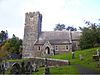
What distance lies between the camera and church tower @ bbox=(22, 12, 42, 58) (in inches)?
3184

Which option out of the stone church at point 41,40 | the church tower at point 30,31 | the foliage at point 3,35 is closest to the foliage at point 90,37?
the stone church at point 41,40

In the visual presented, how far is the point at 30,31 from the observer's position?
82625 millimetres

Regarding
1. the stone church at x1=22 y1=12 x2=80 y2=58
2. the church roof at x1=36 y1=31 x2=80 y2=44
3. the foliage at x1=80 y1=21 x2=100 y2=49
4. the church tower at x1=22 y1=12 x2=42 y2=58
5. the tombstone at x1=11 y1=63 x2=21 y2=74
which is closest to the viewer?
the tombstone at x1=11 y1=63 x2=21 y2=74

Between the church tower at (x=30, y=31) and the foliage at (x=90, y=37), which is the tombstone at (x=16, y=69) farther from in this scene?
the church tower at (x=30, y=31)

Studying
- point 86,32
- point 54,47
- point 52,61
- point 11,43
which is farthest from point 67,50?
point 52,61

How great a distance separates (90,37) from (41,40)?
1821 centimetres

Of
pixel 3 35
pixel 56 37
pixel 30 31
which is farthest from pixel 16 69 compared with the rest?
pixel 3 35

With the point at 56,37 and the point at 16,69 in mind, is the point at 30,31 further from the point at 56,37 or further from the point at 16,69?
the point at 16,69

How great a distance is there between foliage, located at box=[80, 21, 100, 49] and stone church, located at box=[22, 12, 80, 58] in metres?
7.65

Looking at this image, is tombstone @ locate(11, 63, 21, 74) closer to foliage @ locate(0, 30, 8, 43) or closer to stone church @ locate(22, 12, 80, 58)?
stone church @ locate(22, 12, 80, 58)

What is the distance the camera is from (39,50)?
80.4m

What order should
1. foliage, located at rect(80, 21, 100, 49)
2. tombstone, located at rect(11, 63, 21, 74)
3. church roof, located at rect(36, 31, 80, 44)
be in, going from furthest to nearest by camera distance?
1. church roof, located at rect(36, 31, 80, 44)
2. foliage, located at rect(80, 21, 100, 49)
3. tombstone, located at rect(11, 63, 21, 74)

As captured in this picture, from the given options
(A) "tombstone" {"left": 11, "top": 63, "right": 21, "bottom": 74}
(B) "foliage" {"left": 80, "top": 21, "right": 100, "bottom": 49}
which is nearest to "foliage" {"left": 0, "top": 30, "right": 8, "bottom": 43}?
(B) "foliage" {"left": 80, "top": 21, "right": 100, "bottom": 49}

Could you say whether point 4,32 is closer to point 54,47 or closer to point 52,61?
point 54,47
